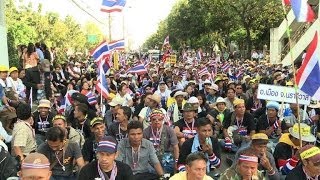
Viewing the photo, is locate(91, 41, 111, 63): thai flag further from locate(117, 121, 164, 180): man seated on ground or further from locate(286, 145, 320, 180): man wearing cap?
locate(286, 145, 320, 180): man wearing cap

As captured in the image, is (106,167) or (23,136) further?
(23,136)

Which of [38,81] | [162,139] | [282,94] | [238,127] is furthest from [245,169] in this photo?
[38,81]

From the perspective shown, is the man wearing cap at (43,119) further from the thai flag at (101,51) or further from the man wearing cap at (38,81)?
the thai flag at (101,51)

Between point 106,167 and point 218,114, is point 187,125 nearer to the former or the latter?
point 218,114

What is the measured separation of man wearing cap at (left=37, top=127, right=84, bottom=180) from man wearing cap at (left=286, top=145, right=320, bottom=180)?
8.83ft

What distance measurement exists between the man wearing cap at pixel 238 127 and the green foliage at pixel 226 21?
27808 mm

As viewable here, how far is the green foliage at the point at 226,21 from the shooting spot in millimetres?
37500

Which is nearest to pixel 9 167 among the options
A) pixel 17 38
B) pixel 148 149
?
pixel 148 149

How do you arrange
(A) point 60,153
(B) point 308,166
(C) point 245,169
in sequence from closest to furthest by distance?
1. (C) point 245,169
2. (B) point 308,166
3. (A) point 60,153

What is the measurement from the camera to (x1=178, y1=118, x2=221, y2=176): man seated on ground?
659 centimetres

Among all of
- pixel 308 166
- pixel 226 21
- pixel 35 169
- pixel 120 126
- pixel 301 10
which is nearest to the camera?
pixel 35 169

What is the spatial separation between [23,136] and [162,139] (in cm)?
210

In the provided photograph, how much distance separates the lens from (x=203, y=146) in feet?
21.6

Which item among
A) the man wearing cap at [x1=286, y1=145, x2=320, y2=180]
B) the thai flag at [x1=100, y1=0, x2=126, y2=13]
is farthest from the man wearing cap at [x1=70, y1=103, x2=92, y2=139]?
the thai flag at [x1=100, y1=0, x2=126, y2=13]
